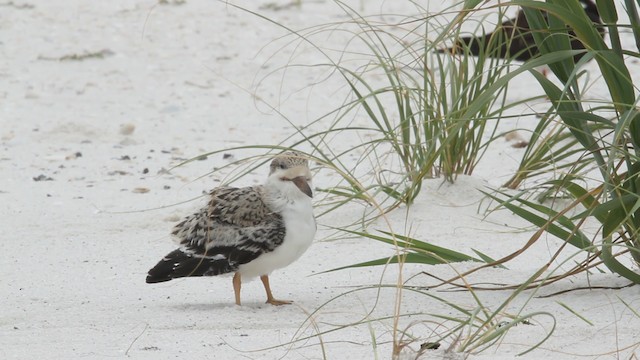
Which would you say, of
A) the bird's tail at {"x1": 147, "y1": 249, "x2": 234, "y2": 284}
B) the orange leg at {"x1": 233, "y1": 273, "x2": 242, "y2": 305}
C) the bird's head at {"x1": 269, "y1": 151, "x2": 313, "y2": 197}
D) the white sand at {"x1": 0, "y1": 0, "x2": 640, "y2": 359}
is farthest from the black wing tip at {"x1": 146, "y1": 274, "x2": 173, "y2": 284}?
the bird's head at {"x1": 269, "y1": 151, "x2": 313, "y2": 197}

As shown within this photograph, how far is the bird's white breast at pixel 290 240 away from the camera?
376cm

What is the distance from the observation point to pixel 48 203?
5398 mm

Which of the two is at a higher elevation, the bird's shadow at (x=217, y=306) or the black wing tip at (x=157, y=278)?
the black wing tip at (x=157, y=278)

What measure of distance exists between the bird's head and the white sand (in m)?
0.41

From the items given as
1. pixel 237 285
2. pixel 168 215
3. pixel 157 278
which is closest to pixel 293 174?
pixel 237 285

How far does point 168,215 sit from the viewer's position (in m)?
5.21

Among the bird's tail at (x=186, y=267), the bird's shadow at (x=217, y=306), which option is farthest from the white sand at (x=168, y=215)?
the bird's tail at (x=186, y=267)

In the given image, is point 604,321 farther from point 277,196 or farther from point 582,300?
point 277,196

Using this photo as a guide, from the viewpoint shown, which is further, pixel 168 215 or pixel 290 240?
pixel 168 215

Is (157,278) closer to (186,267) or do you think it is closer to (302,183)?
(186,267)

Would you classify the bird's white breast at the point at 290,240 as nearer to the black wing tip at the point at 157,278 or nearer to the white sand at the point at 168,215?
the white sand at the point at 168,215

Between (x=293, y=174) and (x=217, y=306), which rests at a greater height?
(x=293, y=174)

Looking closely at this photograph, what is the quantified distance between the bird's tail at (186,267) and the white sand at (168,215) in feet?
0.40

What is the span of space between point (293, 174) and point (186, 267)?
0.49 meters
